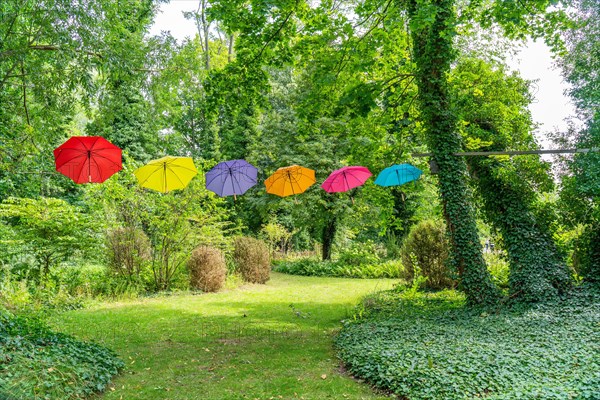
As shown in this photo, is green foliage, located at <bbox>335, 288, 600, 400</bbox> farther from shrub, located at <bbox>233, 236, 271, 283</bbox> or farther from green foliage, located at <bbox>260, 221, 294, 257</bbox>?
green foliage, located at <bbox>260, 221, 294, 257</bbox>

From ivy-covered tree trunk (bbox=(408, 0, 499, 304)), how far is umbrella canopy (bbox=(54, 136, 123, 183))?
571 cm

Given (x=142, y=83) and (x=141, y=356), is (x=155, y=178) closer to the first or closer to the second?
(x=142, y=83)

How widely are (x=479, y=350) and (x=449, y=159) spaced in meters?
3.98

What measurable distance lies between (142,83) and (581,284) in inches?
332

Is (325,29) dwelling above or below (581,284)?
above

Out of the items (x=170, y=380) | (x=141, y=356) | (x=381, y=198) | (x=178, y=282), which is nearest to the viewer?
(x=170, y=380)

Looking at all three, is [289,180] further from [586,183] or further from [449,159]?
[586,183]

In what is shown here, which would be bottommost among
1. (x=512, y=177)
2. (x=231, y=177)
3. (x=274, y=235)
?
(x=274, y=235)

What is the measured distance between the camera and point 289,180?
8.64 m

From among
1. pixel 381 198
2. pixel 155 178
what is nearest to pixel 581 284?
pixel 381 198

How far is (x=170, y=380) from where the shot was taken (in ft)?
14.9

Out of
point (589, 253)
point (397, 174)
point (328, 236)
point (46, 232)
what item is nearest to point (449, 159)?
point (397, 174)

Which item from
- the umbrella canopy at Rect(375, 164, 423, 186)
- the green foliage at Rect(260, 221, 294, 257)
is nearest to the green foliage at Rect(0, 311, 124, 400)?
the umbrella canopy at Rect(375, 164, 423, 186)

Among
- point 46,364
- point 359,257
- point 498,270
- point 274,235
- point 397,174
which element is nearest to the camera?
point 46,364
